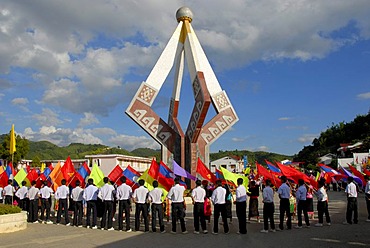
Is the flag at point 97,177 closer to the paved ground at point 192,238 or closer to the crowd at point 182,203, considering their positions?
the crowd at point 182,203

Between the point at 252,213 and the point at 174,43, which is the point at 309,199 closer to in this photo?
the point at 252,213

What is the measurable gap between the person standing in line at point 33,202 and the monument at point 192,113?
844 centimetres

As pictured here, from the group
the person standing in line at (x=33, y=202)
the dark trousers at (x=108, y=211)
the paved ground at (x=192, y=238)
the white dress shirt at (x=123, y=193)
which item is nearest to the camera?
the paved ground at (x=192, y=238)

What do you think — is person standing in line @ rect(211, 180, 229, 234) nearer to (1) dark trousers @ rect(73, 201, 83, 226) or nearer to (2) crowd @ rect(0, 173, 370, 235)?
(2) crowd @ rect(0, 173, 370, 235)

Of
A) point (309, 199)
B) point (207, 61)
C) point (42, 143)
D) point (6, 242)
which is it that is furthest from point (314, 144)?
point (42, 143)

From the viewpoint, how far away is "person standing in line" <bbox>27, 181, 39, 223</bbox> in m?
11.8

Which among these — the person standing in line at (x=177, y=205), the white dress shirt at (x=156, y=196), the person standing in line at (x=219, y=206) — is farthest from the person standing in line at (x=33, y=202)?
the person standing in line at (x=219, y=206)

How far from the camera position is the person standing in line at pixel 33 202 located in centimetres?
1183

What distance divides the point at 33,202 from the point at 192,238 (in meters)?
5.91

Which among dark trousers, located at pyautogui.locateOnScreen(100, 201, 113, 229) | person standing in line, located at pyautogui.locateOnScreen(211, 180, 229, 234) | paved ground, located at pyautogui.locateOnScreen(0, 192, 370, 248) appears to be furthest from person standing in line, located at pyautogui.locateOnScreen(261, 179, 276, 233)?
dark trousers, located at pyautogui.locateOnScreen(100, 201, 113, 229)

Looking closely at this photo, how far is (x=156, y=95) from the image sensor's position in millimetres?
20609

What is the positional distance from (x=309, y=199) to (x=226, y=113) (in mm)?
9794

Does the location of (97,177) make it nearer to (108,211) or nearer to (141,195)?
(108,211)

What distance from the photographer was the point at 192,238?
29.1ft
